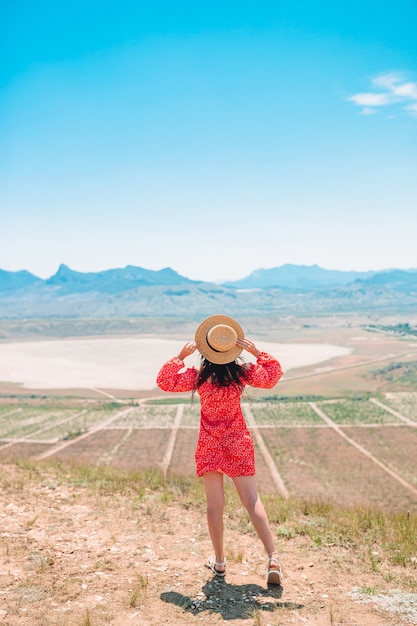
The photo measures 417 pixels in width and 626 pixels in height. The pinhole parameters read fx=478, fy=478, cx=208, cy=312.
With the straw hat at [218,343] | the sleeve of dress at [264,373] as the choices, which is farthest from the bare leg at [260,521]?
the straw hat at [218,343]

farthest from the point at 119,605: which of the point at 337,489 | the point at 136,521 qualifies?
the point at 337,489

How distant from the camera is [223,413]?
399 cm

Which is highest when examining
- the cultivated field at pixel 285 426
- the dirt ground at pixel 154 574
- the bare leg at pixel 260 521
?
the bare leg at pixel 260 521

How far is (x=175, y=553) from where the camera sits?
4.67m

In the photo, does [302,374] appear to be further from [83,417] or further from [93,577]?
[93,577]

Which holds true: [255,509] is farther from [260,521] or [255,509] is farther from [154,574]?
[154,574]

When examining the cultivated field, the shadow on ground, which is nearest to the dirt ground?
the shadow on ground

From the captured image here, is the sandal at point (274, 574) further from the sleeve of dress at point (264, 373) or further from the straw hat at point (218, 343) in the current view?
Answer: the straw hat at point (218, 343)

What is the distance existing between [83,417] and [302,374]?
41066 millimetres

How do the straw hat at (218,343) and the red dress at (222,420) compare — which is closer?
the straw hat at (218,343)

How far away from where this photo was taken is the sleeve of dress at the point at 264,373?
396 cm

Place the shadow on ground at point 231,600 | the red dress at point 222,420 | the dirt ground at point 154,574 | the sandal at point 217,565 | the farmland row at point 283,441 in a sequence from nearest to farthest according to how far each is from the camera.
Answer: the dirt ground at point 154,574 < the shadow on ground at point 231,600 < the red dress at point 222,420 < the sandal at point 217,565 < the farmland row at point 283,441

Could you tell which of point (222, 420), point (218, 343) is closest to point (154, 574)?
point (222, 420)

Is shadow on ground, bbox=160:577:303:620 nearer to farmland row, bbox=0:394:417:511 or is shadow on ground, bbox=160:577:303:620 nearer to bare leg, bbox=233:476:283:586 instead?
bare leg, bbox=233:476:283:586
